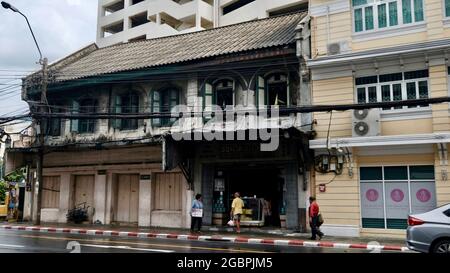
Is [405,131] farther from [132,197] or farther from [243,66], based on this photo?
[132,197]

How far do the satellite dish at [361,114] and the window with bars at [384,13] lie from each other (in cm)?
341

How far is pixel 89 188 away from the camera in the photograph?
81.5ft

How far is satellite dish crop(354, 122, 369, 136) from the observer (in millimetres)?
16953

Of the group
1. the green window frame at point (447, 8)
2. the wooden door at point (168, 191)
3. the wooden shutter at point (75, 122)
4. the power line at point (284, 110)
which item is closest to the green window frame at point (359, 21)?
the green window frame at point (447, 8)

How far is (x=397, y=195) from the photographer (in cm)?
1691

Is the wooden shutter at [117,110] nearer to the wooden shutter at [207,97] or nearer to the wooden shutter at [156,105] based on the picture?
the wooden shutter at [156,105]

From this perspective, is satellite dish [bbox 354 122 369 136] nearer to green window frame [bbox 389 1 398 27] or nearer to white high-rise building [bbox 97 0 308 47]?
green window frame [bbox 389 1 398 27]

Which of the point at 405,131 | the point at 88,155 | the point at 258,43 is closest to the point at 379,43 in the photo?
the point at 405,131

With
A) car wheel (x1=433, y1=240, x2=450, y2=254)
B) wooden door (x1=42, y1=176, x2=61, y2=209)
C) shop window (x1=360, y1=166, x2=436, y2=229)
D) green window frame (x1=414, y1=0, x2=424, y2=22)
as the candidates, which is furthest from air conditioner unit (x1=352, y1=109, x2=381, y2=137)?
wooden door (x1=42, y1=176, x2=61, y2=209)

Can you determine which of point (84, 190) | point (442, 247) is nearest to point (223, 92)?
point (84, 190)

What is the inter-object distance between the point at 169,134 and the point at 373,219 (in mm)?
9117

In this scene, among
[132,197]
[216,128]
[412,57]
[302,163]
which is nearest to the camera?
[412,57]

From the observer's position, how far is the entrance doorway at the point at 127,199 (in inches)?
917

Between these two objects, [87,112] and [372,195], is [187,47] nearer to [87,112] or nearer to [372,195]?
[87,112]
